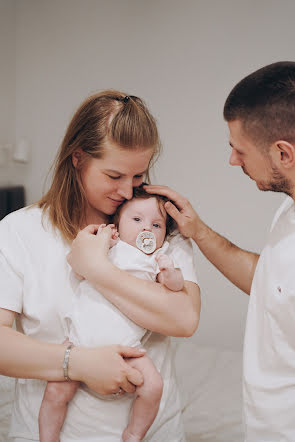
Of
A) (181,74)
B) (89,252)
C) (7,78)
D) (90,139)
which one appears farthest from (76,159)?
(7,78)

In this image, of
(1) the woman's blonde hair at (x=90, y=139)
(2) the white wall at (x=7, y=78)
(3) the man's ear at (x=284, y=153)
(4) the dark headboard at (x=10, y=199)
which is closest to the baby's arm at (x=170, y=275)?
(1) the woman's blonde hair at (x=90, y=139)

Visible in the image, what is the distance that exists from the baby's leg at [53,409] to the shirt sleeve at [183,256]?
0.48m

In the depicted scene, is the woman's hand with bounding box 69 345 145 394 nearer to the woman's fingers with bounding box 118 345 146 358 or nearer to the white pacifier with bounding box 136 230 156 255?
the woman's fingers with bounding box 118 345 146 358

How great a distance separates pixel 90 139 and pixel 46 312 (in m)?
0.58

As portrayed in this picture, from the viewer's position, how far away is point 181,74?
10.7 feet

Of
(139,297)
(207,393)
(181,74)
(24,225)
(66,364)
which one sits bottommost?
(207,393)

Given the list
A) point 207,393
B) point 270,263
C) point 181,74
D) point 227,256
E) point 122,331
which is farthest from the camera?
point 181,74

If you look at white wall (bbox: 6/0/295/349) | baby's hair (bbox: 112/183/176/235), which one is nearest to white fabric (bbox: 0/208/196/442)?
baby's hair (bbox: 112/183/176/235)

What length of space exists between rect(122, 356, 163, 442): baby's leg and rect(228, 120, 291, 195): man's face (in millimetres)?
674

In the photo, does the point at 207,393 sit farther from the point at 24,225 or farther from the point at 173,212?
the point at 24,225

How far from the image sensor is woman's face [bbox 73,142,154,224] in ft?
5.21

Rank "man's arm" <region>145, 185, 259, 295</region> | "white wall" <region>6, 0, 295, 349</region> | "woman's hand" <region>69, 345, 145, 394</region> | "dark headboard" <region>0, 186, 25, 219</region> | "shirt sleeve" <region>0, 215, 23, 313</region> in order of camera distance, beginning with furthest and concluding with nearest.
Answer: "dark headboard" <region>0, 186, 25, 219</region> → "white wall" <region>6, 0, 295, 349</region> → "man's arm" <region>145, 185, 259, 295</region> → "shirt sleeve" <region>0, 215, 23, 313</region> → "woman's hand" <region>69, 345, 145, 394</region>

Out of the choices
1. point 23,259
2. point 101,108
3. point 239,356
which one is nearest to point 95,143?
point 101,108

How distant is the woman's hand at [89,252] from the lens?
4.83 ft
